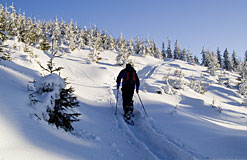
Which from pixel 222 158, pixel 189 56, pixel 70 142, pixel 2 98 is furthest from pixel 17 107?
pixel 189 56

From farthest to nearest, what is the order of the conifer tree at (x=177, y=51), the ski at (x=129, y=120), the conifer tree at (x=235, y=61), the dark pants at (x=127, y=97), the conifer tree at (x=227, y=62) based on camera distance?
the conifer tree at (x=177, y=51) → the conifer tree at (x=235, y=61) → the conifer tree at (x=227, y=62) → the dark pants at (x=127, y=97) → the ski at (x=129, y=120)

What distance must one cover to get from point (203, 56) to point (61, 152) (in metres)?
93.9

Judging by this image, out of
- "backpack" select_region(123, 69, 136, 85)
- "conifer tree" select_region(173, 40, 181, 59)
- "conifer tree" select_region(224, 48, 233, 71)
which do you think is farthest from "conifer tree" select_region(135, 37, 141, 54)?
"backpack" select_region(123, 69, 136, 85)

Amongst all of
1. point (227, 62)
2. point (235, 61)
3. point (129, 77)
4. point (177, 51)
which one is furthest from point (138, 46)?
point (129, 77)

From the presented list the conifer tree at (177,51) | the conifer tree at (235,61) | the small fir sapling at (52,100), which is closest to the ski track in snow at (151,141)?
the small fir sapling at (52,100)

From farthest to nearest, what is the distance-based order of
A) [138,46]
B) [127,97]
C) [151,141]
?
[138,46]
[127,97]
[151,141]

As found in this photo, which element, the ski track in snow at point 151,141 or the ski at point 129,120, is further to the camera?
the ski at point 129,120

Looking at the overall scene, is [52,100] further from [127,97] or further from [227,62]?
[227,62]

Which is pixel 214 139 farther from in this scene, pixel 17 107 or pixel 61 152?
pixel 17 107

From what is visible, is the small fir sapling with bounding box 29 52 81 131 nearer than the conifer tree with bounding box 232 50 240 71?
Yes

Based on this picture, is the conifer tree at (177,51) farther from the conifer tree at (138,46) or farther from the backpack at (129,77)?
the backpack at (129,77)

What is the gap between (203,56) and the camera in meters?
86.7

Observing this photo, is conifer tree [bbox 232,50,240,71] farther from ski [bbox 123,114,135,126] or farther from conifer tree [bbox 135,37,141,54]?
ski [bbox 123,114,135,126]

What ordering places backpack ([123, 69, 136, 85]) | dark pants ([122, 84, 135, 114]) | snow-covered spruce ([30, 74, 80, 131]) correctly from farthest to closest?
backpack ([123, 69, 136, 85])
dark pants ([122, 84, 135, 114])
snow-covered spruce ([30, 74, 80, 131])
